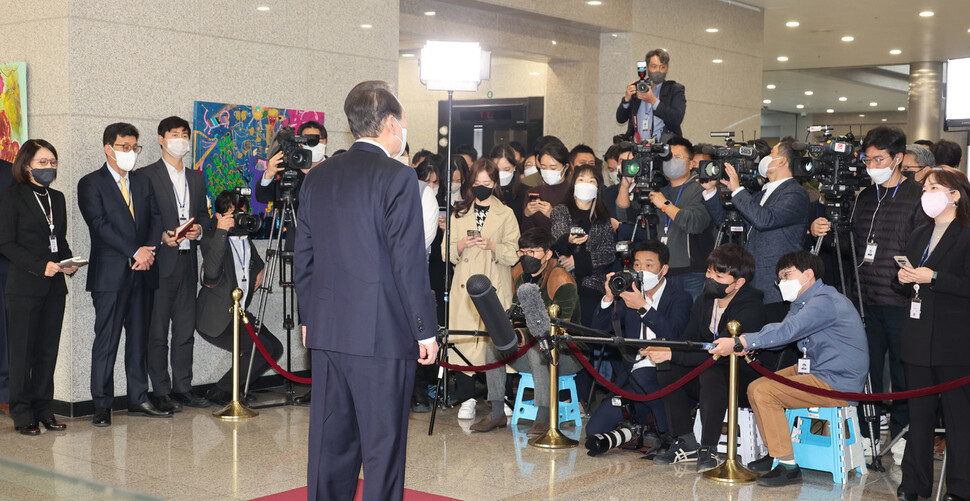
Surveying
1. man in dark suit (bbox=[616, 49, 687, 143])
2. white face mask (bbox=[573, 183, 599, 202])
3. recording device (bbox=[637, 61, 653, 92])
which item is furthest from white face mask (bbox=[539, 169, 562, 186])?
recording device (bbox=[637, 61, 653, 92])

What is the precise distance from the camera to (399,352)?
3498 mm

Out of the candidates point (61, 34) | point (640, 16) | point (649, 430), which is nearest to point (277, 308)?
point (61, 34)

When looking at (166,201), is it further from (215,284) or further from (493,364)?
(493,364)

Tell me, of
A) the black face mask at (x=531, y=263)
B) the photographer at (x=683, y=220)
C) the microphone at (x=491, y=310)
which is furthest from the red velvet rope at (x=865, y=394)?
the black face mask at (x=531, y=263)

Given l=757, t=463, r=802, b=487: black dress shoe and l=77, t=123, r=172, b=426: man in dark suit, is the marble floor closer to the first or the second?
l=757, t=463, r=802, b=487: black dress shoe

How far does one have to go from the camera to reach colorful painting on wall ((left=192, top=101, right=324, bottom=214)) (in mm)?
6996

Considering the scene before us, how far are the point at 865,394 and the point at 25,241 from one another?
4.85 meters

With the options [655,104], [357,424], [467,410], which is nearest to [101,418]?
[467,410]

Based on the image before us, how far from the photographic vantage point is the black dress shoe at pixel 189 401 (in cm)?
684

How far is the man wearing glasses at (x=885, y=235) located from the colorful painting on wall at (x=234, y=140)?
158 inches

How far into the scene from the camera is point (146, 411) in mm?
6504

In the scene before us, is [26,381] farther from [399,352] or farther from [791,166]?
[791,166]

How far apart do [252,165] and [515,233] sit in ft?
7.00

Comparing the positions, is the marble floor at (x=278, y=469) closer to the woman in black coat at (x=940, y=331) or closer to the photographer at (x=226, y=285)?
the woman in black coat at (x=940, y=331)
